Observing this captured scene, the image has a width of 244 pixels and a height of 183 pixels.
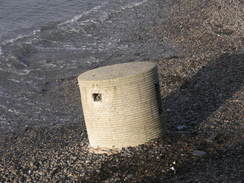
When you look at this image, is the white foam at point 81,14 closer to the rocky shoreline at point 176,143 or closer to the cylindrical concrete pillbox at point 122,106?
the rocky shoreline at point 176,143

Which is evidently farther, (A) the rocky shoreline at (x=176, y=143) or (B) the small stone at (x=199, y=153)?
(B) the small stone at (x=199, y=153)

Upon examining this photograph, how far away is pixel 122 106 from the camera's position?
11.7 meters

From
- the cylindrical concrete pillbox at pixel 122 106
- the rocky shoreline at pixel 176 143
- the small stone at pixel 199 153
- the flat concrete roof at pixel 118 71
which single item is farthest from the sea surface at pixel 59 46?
the small stone at pixel 199 153

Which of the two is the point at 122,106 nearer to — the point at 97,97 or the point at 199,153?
the point at 97,97

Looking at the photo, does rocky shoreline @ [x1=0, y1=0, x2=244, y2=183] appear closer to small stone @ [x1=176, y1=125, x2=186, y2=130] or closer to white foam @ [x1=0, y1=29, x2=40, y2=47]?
small stone @ [x1=176, y1=125, x2=186, y2=130]

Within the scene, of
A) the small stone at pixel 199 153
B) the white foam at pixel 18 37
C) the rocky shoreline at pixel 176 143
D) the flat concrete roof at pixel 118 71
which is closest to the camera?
the rocky shoreline at pixel 176 143

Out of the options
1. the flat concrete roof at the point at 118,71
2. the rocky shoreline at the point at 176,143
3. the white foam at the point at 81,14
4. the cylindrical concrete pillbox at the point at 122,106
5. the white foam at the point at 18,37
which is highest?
the flat concrete roof at the point at 118,71

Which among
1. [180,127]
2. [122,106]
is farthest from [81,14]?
[122,106]

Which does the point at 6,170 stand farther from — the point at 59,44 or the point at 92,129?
the point at 59,44

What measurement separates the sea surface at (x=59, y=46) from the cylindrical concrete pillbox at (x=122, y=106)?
3384 millimetres

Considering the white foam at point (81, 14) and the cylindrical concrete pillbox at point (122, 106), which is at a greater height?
the cylindrical concrete pillbox at point (122, 106)

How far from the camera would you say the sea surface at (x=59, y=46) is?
1698 centimetres

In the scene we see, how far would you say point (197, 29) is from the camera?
23578mm

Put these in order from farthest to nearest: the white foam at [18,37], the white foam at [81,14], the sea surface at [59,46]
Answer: the white foam at [81,14], the white foam at [18,37], the sea surface at [59,46]
